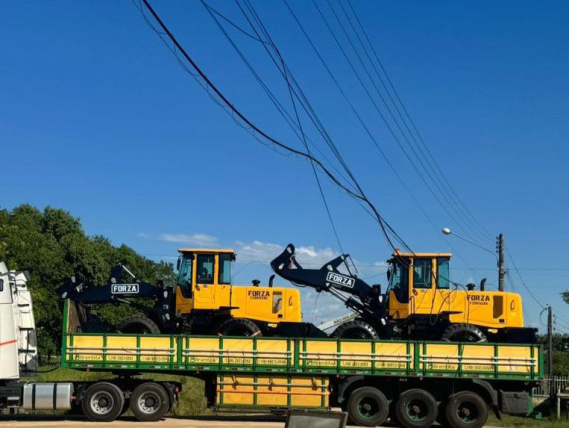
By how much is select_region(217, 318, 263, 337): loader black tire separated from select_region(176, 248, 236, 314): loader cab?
2.13 feet

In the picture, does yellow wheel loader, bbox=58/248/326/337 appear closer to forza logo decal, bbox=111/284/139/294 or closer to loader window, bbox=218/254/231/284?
loader window, bbox=218/254/231/284

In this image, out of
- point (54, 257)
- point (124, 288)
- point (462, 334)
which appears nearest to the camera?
point (462, 334)

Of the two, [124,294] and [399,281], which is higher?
[399,281]

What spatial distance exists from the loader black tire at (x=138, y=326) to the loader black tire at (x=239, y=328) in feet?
6.67

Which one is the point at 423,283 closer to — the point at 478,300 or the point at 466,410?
the point at 478,300

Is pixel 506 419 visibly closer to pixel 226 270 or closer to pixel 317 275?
pixel 317 275

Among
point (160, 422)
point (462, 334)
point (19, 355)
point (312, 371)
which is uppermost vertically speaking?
point (462, 334)

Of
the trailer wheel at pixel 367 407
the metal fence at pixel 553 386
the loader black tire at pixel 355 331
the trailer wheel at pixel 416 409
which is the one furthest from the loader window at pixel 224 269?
the metal fence at pixel 553 386

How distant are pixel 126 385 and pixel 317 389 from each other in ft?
18.2

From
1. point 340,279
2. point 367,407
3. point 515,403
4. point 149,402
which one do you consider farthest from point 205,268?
point 515,403

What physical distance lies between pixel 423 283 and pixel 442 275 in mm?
636

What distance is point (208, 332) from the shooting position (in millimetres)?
26016

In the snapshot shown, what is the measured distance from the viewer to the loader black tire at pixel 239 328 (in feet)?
83.8

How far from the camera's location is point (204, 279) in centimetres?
2589
